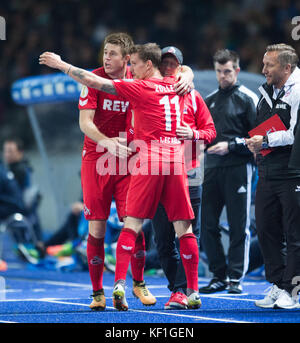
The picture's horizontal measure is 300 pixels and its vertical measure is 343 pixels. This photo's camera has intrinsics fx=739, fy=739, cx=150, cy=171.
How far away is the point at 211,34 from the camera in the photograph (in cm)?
1452

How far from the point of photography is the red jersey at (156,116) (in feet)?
17.8

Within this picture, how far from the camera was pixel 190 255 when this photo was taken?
5535 mm

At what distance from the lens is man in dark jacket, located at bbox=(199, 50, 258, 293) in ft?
23.0

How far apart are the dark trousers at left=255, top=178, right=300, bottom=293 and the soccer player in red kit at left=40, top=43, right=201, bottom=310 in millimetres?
644

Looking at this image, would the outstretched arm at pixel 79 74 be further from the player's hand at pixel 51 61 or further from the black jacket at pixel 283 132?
the black jacket at pixel 283 132

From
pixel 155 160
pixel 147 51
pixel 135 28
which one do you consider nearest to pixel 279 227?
pixel 155 160

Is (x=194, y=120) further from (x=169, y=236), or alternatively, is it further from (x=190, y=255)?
(x=190, y=255)

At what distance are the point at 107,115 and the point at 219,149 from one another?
1418 millimetres

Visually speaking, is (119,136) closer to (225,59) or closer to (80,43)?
(225,59)

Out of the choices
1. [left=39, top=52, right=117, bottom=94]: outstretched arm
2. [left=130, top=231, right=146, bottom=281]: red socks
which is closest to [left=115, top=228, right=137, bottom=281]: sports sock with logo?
[left=130, top=231, right=146, bottom=281]: red socks

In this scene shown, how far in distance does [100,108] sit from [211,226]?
201 centimetres

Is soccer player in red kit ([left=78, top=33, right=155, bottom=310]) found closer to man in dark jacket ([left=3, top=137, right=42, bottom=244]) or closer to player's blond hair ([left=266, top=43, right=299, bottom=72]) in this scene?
player's blond hair ([left=266, top=43, right=299, bottom=72])

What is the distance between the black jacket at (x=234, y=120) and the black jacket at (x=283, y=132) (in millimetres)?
1116

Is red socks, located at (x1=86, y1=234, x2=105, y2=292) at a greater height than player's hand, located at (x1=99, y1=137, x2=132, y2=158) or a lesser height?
lesser
